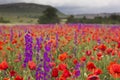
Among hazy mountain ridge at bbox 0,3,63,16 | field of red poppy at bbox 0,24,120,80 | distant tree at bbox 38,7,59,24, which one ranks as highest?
field of red poppy at bbox 0,24,120,80

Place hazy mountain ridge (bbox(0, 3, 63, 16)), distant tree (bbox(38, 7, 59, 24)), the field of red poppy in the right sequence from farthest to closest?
hazy mountain ridge (bbox(0, 3, 63, 16)) → distant tree (bbox(38, 7, 59, 24)) → the field of red poppy

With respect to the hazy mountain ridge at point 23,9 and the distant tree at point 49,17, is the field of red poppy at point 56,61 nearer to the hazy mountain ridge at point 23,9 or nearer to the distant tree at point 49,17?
the distant tree at point 49,17

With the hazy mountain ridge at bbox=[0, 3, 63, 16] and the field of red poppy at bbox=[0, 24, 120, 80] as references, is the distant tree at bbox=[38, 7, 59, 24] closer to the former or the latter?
the field of red poppy at bbox=[0, 24, 120, 80]

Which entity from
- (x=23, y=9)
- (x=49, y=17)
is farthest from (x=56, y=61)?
(x=23, y=9)

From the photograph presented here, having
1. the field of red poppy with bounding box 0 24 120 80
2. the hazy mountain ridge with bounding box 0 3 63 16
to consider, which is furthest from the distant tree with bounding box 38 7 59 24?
the hazy mountain ridge with bounding box 0 3 63 16

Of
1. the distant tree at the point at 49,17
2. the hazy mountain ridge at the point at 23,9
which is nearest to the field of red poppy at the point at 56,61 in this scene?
the distant tree at the point at 49,17

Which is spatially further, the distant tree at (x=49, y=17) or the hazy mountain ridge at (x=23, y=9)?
the hazy mountain ridge at (x=23, y=9)

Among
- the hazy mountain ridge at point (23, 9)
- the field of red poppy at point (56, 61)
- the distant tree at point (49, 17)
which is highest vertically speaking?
the field of red poppy at point (56, 61)

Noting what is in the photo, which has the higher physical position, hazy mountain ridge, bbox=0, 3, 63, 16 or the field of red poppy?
the field of red poppy

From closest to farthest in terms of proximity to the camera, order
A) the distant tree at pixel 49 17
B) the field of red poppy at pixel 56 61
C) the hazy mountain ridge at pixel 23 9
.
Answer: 1. the field of red poppy at pixel 56 61
2. the distant tree at pixel 49 17
3. the hazy mountain ridge at pixel 23 9

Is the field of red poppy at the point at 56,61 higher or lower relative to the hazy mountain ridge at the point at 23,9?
higher

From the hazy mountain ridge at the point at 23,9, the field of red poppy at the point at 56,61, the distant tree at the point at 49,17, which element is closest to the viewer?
the field of red poppy at the point at 56,61

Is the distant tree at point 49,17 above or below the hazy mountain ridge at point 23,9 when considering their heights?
above

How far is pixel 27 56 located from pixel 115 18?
31828mm
